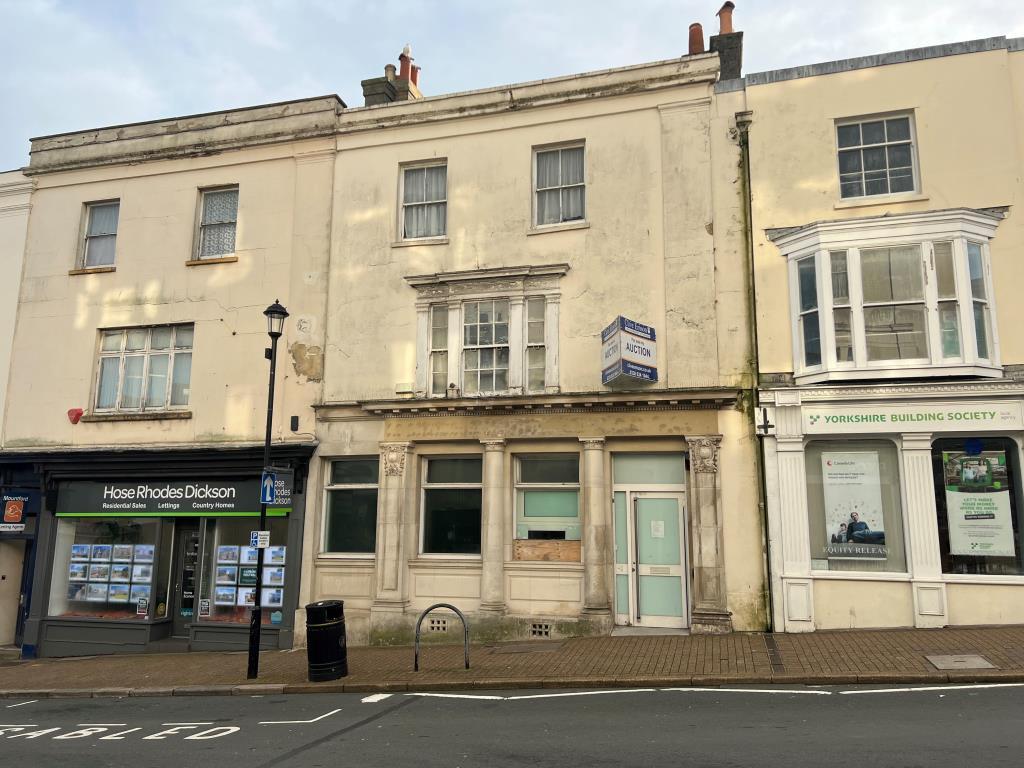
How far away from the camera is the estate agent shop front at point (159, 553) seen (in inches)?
627

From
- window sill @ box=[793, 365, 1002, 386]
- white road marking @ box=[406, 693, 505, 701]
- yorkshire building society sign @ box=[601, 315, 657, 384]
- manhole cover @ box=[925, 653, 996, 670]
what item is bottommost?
white road marking @ box=[406, 693, 505, 701]

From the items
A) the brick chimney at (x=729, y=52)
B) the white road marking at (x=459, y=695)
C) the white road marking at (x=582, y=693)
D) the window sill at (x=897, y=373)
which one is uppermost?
the brick chimney at (x=729, y=52)

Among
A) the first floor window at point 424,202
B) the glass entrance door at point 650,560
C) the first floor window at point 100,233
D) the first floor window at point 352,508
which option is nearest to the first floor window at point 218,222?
the first floor window at point 100,233

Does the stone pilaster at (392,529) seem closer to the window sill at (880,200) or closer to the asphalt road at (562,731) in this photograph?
the asphalt road at (562,731)

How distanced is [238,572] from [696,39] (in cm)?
1466

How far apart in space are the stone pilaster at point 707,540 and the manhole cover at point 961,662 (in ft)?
11.6

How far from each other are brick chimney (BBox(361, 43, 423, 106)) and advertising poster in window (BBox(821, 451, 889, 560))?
12227mm

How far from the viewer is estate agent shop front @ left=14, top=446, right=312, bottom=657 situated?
15.9 m

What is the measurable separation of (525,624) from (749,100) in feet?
35.3

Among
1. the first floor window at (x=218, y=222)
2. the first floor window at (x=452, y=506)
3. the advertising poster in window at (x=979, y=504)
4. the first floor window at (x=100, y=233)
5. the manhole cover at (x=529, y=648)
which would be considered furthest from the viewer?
the first floor window at (x=100, y=233)

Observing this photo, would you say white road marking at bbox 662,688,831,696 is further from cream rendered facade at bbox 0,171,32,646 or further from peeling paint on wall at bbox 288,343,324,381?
cream rendered facade at bbox 0,171,32,646

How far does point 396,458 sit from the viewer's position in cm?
1549

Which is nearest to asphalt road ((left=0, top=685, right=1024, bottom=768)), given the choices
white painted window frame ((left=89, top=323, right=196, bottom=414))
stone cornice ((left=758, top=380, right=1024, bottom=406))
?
stone cornice ((left=758, top=380, right=1024, bottom=406))

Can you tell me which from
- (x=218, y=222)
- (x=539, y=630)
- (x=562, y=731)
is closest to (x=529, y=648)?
(x=539, y=630)
